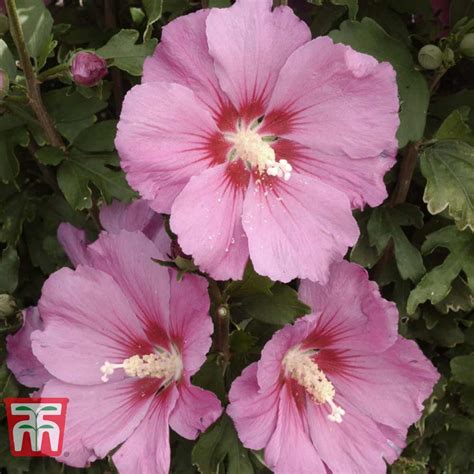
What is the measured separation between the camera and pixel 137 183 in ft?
2.65

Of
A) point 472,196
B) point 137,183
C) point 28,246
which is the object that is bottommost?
point 28,246

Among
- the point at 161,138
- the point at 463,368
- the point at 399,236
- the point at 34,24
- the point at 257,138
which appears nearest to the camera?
the point at 161,138

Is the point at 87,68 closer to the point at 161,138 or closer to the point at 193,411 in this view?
the point at 161,138

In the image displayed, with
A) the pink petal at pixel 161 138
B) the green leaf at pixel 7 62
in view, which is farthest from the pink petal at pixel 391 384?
the green leaf at pixel 7 62

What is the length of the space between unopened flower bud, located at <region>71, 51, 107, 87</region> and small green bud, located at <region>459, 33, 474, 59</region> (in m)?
0.48

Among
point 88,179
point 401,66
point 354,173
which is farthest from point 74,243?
point 401,66

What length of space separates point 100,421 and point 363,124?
1.65 feet

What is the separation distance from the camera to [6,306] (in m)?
1.10

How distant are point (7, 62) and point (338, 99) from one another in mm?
441

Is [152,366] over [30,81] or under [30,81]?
under

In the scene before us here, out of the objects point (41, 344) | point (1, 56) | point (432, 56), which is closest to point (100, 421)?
point (41, 344)

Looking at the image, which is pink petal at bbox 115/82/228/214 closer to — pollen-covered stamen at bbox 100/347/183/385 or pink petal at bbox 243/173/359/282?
pink petal at bbox 243/173/359/282

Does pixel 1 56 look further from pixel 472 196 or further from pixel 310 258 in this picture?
pixel 472 196

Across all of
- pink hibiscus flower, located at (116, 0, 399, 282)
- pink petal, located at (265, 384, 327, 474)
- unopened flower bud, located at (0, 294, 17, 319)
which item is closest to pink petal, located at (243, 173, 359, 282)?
pink hibiscus flower, located at (116, 0, 399, 282)
